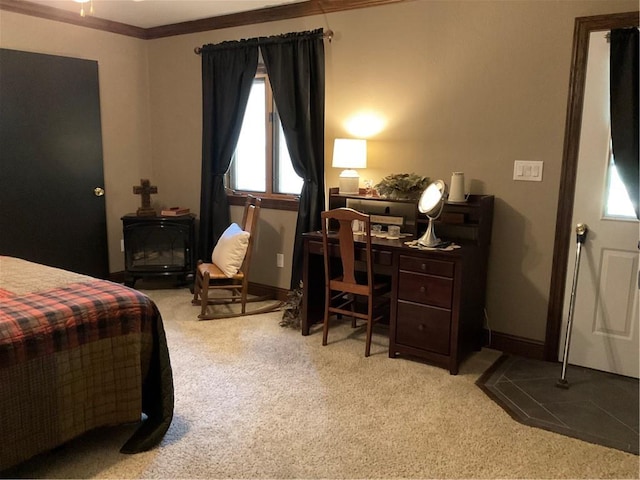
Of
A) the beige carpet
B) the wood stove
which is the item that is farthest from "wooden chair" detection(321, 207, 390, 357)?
the wood stove

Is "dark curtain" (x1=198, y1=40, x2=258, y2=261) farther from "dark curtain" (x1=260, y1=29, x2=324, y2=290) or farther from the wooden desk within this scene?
the wooden desk

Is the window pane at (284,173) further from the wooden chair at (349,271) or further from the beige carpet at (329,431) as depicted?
the beige carpet at (329,431)

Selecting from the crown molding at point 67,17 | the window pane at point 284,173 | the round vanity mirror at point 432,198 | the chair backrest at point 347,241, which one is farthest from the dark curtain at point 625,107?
the crown molding at point 67,17

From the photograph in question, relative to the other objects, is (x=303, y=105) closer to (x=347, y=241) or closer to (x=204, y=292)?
(x=347, y=241)

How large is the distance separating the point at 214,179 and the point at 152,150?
0.99 metres

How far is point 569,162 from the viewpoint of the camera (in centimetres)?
315

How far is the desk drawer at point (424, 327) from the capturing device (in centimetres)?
313

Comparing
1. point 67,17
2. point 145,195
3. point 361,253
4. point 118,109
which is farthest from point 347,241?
point 67,17

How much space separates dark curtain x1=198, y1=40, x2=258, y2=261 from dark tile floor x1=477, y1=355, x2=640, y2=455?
2.76 meters

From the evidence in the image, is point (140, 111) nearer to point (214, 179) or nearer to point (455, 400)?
point (214, 179)

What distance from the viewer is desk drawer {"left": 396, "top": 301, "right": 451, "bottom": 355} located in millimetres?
3131

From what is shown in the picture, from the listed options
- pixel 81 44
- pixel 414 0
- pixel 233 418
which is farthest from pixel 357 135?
pixel 81 44

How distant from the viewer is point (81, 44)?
459 centimetres

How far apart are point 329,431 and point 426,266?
1.17 meters
